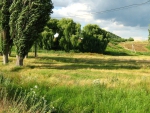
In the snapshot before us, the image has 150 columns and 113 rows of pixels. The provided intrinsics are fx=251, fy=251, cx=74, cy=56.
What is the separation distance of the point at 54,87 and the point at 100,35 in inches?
2877

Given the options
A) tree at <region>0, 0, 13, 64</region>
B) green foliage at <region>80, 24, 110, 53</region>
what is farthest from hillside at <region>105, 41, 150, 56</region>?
tree at <region>0, 0, 13, 64</region>

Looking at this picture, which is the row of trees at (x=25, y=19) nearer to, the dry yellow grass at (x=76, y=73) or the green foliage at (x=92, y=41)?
the dry yellow grass at (x=76, y=73)

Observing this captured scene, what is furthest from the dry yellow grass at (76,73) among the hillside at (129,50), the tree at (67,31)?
the hillside at (129,50)

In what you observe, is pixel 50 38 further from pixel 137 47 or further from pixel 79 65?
pixel 137 47

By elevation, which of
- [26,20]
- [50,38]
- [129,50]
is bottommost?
[129,50]

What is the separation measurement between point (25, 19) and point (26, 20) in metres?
0.18

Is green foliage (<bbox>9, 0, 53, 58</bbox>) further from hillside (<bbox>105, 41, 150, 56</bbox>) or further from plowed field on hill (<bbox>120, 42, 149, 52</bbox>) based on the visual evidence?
plowed field on hill (<bbox>120, 42, 149, 52</bbox>)

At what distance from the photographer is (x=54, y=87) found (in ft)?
30.2

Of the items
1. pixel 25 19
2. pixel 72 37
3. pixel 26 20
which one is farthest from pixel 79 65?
pixel 72 37

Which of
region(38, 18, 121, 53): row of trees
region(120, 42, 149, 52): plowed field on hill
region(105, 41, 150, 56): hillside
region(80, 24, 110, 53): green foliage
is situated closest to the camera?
region(38, 18, 121, 53): row of trees

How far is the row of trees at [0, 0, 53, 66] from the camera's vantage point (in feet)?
105

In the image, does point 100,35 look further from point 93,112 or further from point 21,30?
point 93,112

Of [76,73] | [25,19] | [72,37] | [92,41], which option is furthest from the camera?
[92,41]

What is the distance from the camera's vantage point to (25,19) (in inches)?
1261
